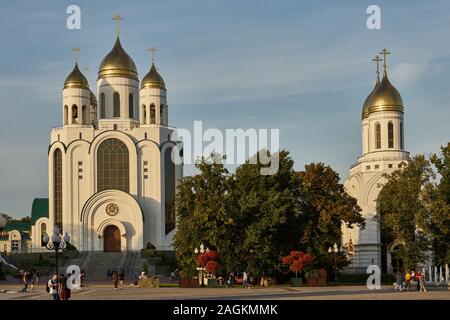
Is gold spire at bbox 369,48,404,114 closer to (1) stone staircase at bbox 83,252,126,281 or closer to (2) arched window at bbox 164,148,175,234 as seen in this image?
(2) arched window at bbox 164,148,175,234

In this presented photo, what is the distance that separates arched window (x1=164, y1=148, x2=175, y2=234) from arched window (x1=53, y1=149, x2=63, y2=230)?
8308mm

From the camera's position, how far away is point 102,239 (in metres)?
70.9

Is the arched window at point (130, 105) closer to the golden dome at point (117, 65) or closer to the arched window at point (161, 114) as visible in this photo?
the golden dome at point (117, 65)

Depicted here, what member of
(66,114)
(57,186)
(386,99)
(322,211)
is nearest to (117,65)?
(66,114)

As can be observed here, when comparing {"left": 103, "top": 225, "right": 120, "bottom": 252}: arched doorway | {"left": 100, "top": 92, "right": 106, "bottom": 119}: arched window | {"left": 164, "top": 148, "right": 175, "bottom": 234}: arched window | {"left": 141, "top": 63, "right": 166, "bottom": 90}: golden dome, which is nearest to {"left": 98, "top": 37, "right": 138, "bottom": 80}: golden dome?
{"left": 141, "top": 63, "right": 166, "bottom": 90}: golden dome

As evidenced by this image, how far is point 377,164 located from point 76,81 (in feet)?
81.1

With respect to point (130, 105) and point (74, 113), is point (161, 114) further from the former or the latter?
point (74, 113)

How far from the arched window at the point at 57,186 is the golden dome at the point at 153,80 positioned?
875 centimetres

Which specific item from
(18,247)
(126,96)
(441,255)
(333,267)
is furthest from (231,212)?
(18,247)

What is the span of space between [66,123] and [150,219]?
34.2ft

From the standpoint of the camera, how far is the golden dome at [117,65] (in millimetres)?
73500

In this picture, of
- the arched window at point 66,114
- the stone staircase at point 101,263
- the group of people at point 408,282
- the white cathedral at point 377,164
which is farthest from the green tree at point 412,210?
the arched window at point 66,114

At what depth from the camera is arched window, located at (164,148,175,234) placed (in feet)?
236

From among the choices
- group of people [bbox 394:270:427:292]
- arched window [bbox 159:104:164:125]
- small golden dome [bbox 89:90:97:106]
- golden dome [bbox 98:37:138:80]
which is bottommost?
group of people [bbox 394:270:427:292]
